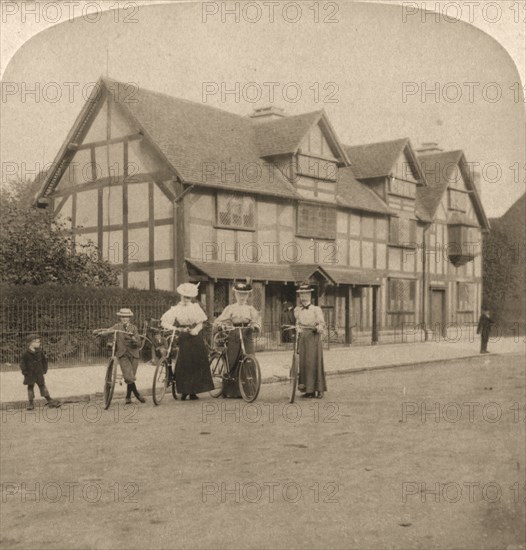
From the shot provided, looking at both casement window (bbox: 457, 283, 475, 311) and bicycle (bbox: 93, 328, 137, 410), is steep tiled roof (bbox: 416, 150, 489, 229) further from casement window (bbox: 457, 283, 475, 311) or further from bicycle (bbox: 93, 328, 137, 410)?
bicycle (bbox: 93, 328, 137, 410)

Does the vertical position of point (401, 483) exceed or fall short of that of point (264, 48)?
it falls short

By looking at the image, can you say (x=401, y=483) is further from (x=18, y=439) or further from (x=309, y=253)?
(x=18, y=439)

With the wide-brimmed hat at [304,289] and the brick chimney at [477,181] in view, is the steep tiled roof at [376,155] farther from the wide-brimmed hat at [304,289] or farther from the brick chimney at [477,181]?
the wide-brimmed hat at [304,289]

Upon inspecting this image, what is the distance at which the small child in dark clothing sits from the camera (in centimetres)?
1008

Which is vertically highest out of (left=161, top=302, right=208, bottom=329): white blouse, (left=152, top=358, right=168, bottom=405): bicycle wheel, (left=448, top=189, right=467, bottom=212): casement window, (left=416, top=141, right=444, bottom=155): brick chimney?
(left=416, top=141, right=444, bottom=155): brick chimney

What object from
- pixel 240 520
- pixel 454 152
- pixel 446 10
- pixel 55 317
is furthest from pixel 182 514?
pixel 55 317

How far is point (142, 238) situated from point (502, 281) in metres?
15.7

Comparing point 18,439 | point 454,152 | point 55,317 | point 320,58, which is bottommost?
point 18,439

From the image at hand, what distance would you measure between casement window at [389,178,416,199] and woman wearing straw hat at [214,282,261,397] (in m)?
3.63

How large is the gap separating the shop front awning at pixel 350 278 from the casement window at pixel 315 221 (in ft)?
1.04

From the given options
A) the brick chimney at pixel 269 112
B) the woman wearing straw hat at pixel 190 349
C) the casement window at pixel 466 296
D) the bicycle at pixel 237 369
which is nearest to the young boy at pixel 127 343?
the woman wearing straw hat at pixel 190 349

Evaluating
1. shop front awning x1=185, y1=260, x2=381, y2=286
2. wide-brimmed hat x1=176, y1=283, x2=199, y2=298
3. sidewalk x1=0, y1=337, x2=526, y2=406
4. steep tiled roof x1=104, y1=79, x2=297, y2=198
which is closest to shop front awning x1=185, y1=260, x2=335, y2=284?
shop front awning x1=185, y1=260, x2=381, y2=286

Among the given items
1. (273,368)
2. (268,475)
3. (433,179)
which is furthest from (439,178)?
(273,368)

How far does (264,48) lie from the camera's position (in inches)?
196
